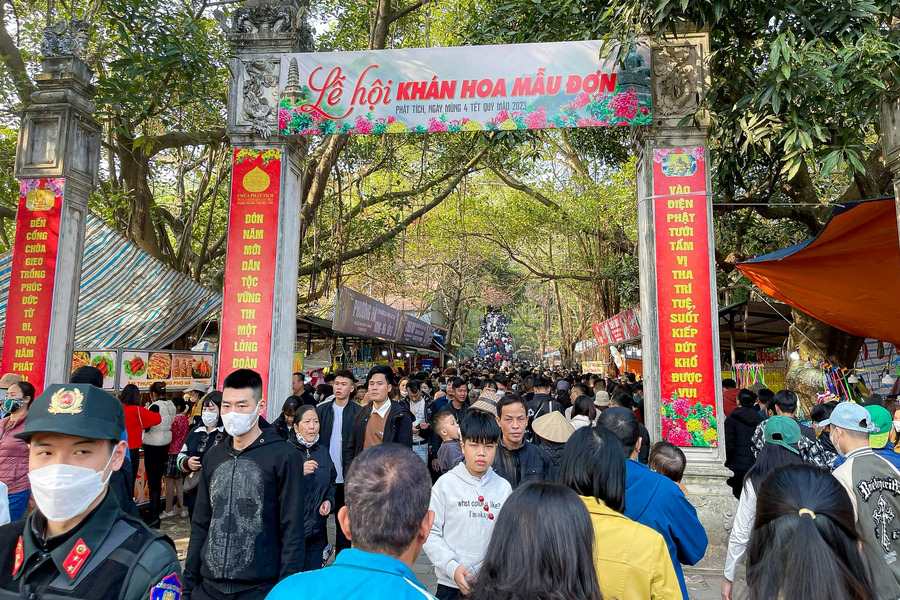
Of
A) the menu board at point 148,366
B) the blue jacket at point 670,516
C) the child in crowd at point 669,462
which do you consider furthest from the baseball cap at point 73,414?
the menu board at point 148,366

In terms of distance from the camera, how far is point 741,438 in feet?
20.6

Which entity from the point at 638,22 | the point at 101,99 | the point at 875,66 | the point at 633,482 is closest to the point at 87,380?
the point at 633,482

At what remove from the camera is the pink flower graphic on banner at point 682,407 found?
19.9 ft

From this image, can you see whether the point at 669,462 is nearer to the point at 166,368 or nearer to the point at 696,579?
the point at 696,579

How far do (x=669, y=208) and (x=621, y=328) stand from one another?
7038 mm

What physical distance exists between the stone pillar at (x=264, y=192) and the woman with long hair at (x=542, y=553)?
17.8 ft

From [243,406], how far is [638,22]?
17.4 feet

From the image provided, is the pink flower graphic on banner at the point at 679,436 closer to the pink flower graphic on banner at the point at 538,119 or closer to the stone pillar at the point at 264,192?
the pink flower graphic on banner at the point at 538,119

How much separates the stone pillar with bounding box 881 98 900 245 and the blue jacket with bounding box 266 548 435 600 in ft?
20.4

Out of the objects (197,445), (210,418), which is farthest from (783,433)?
(210,418)

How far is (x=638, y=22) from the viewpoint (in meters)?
5.95

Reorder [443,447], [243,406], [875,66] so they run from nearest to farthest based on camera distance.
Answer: [243,406] → [443,447] → [875,66]

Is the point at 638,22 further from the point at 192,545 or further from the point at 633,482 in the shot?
the point at 192,545

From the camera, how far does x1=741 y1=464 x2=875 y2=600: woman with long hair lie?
1.46 metres
